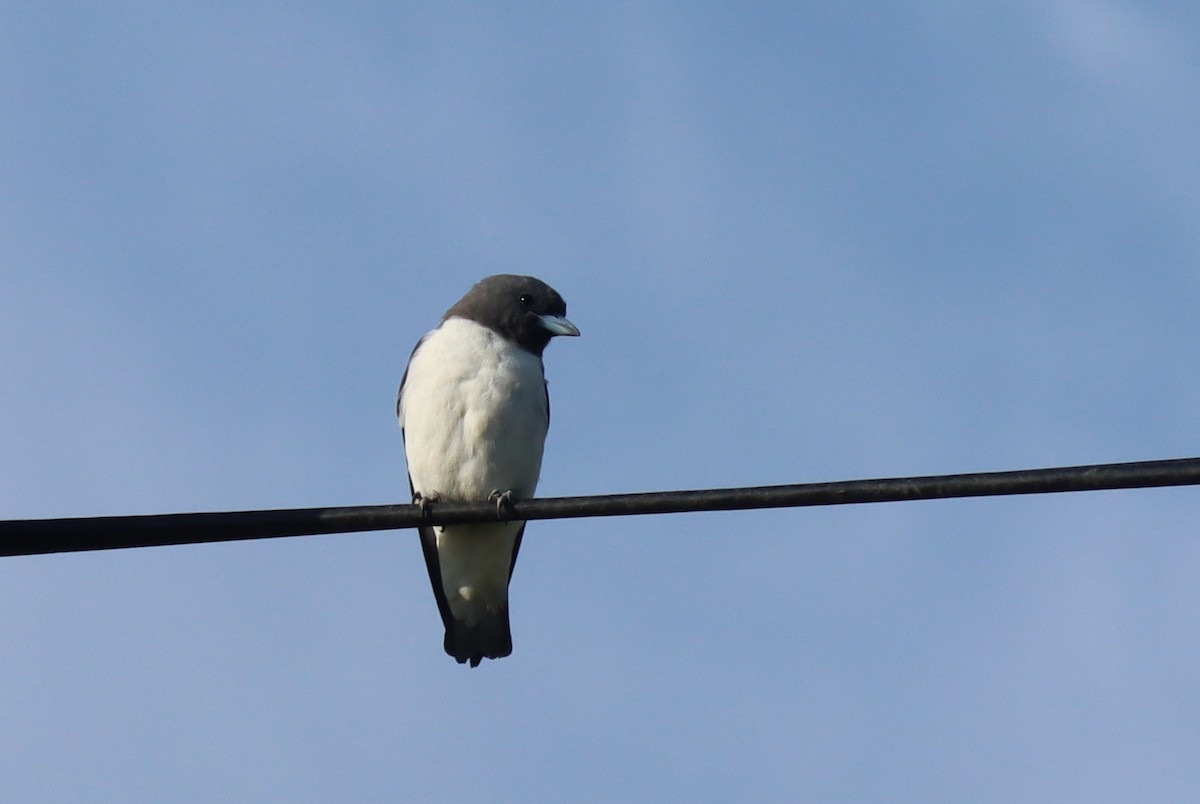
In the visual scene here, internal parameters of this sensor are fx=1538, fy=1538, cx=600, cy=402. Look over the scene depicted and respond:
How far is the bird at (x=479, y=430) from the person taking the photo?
8.41 meters

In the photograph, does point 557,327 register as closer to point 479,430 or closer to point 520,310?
point 520,310

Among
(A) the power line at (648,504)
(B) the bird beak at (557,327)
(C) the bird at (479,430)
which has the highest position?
(B) the bird beak at (557,327)

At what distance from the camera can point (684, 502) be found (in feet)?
16.6

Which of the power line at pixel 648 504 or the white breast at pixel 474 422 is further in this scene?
the white breast at pixel 474 422

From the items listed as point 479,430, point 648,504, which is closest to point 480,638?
point 479,430

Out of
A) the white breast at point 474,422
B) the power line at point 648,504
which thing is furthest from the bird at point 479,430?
the power line at point 648,504

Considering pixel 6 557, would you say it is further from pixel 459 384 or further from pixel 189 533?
pixel 459 384

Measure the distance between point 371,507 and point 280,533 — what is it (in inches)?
14.9

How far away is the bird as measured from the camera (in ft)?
27.6

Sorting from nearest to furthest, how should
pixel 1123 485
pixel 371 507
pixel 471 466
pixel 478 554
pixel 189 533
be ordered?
pixel 1123 485 → pixel 189 533 → pixel 371 507 → pixel 471 466 → pixel 478 554

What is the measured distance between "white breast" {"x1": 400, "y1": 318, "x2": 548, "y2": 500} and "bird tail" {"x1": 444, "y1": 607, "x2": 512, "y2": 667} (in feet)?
3.35

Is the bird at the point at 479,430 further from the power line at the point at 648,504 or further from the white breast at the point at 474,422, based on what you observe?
the power line at the point at 648,504

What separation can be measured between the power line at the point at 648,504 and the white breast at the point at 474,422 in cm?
302

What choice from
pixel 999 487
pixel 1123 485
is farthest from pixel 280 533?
pixel 1123 485
